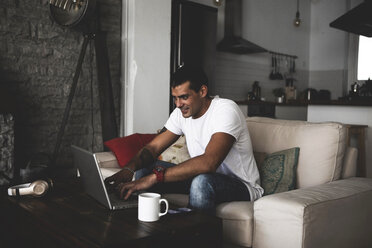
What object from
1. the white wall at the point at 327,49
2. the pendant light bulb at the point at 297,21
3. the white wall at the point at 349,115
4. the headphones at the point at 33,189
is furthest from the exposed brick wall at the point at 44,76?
the white wall at the point at 327,49

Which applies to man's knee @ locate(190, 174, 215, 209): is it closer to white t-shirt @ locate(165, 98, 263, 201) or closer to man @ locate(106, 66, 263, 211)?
man @ locate(106, 66, 263, 211)

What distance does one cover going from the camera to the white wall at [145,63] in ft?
13.4

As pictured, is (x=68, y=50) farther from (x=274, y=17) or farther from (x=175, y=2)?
(x=274, y=17)

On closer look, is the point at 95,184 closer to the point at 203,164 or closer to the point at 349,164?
the point at 203,164

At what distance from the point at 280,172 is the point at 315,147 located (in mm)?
251

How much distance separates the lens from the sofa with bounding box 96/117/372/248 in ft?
5.63

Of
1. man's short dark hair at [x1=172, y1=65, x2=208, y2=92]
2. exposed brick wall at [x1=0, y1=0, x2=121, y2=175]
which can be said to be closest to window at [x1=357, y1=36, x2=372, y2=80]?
exposed brick wall at [x1=0, y1=0, x2=121, y2=175]

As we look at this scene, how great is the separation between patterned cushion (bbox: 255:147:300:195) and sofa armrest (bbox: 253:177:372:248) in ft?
0.82

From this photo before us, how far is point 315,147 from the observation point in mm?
2275

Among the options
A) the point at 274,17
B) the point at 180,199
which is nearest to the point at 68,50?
the point at 180,199

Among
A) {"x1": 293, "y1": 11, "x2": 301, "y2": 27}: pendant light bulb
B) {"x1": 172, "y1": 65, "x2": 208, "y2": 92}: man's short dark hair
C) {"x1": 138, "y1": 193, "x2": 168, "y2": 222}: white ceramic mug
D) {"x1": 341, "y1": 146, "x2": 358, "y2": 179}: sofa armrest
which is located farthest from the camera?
{"x1": 293, "y1": 11, "x2": 301, "y2": 27}: pendant light bulb

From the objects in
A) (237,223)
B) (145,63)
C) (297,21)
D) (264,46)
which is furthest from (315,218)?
(297,21)

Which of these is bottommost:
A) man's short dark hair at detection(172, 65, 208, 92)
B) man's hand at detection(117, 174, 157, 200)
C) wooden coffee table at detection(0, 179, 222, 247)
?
wooden coffee table at detection(0, 179, 222, 247)

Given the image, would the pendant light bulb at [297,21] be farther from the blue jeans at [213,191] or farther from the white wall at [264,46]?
the blue jeans at [213,191]
